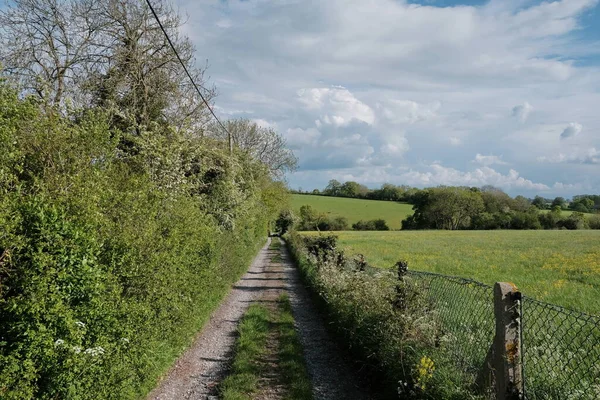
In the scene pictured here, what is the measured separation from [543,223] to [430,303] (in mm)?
74659

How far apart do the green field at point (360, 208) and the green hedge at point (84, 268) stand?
212 feet

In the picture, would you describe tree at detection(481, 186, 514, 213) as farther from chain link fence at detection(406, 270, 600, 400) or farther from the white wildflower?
the white wildflower

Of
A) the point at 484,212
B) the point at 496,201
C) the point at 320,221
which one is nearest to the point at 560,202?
the point at 496,201

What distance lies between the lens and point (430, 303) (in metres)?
6.46

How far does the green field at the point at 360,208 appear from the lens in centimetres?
7781

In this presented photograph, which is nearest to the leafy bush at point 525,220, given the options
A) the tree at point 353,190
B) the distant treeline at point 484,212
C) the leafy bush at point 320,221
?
the distant treeline at point 484,212

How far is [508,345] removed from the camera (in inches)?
156

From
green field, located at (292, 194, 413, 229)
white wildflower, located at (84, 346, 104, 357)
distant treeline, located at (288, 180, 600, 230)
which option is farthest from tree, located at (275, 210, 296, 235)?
white wildflower, located at (84, 346, 104, 357)

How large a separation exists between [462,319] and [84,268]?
501cm

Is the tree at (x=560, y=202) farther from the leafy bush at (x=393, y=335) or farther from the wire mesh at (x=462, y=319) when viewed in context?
the wire mesh at (x=462, y=319)

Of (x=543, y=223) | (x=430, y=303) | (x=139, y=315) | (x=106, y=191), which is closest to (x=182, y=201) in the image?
(x=106, y=191)

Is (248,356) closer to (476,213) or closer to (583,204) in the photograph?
(476,213)

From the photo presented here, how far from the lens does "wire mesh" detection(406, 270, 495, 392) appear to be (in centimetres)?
507

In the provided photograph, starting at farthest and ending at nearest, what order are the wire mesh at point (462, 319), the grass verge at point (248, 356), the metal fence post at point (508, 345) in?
the grass verge at point (248, 356) < the wire mesh at point (462, 319) < the metal fence post at point (508, 345)
